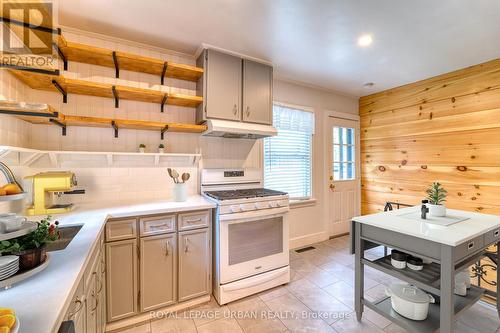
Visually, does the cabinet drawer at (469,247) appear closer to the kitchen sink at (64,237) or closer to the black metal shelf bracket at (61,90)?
the kitchen sink at (64,237)

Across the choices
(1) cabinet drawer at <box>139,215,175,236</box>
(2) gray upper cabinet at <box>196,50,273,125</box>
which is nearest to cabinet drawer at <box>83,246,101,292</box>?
(1) cabinet drawer at <box>139,215,175,236</box>

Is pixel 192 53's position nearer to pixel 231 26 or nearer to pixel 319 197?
pixel 231 26

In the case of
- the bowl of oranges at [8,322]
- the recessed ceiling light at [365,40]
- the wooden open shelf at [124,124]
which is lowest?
the bowl of oranges at [8,322]

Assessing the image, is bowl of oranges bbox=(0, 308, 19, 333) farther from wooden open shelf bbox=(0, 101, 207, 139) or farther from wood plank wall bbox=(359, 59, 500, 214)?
wood plank wall bbox=(359, 59, 500, 214)

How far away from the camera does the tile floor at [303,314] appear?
174 centimetres

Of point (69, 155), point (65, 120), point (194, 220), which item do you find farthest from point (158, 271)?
point (65, 120)

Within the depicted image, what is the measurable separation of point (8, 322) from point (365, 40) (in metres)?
2.86

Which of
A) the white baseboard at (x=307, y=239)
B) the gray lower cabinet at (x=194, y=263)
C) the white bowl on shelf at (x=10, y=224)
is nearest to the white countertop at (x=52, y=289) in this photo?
the white bowl on shelf at (x=10, y=224)

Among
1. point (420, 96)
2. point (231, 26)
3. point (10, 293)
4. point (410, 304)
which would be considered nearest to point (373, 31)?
point (231, 26)

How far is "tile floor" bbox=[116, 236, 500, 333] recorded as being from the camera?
68.5 inches

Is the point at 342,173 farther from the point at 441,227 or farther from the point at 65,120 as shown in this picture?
the point at 65,120

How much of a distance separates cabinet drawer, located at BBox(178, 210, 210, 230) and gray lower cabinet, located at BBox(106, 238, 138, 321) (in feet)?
1.26

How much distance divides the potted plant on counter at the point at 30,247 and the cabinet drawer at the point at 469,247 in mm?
2191

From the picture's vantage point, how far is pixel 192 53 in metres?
2.41
